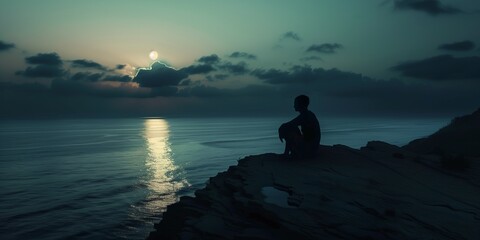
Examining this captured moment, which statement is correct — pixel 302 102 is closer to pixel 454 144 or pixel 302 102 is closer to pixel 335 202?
pixel 335 202

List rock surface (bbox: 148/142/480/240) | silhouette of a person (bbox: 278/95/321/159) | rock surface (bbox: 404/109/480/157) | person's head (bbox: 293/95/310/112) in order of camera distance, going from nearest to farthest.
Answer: rock surface (bbox: 148/142/480/240) < silhouette of a person (bbox: 278/95/321/159) < person's head (bbox: 293/95/310/112) < rock surface (bbox: 404/109/480/157)

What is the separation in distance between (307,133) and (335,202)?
6.86 m

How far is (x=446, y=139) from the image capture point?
1391 inches

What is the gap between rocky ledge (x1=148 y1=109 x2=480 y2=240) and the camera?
32.5 feet

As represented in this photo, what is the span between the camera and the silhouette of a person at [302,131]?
59.2ft

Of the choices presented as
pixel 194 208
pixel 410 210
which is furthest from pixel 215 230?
pixel 410 210

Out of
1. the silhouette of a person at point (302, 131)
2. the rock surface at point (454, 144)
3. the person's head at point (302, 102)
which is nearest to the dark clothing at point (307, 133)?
the silhouette of a person at point (302, 131)

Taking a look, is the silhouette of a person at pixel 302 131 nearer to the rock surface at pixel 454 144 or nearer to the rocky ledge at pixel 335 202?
the rocky ledge at pixel 335 202

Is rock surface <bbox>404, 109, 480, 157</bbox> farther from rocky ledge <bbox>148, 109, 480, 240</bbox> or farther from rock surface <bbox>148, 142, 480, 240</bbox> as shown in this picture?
rocky ledge <bbox>148, 109, 480, 240</bbox>

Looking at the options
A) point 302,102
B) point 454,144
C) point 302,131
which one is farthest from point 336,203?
point 454,144

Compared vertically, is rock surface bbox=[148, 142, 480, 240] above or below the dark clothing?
below

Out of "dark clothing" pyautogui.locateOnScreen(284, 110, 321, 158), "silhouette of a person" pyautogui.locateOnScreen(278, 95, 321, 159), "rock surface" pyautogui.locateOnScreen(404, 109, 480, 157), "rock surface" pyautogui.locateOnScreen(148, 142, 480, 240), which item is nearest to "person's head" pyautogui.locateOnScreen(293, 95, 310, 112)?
"silhouette of a person" pyautogui.locateOnScreen(278, 95, 321, 159)

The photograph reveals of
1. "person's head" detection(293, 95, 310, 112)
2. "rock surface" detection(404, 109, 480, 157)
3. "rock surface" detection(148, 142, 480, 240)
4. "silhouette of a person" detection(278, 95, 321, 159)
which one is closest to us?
"rock surface" detection(148, 142, 480, 240)

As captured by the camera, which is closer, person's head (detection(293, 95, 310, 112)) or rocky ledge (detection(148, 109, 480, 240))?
rocky ledge (detection(148, 109, 480, 240))
